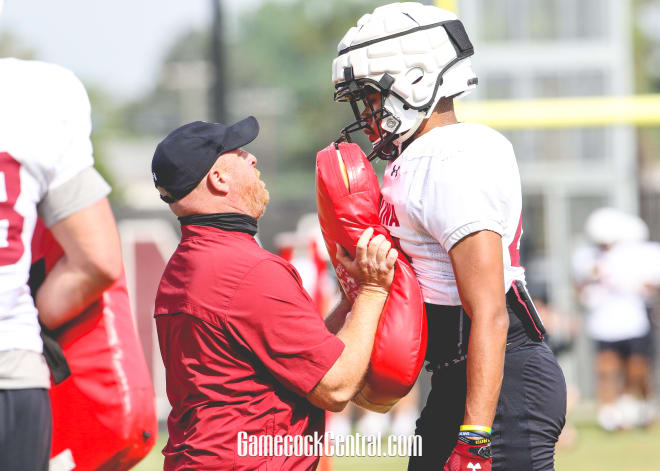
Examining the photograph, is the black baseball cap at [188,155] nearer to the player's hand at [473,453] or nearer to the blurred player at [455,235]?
the blurred player at [455,235]

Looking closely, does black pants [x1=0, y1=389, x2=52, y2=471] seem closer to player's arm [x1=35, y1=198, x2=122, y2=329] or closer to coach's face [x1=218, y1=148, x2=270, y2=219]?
player's arm [x1=35, y1=198, x2=122, y2=329]

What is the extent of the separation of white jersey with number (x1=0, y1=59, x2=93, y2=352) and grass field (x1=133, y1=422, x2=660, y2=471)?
5.31 m

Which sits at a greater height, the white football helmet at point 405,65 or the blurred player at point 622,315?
the white football helmet at point 405,65

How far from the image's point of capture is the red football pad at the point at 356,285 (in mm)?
2580

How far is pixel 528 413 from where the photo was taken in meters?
2.60

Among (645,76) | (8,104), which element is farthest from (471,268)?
(645,76)

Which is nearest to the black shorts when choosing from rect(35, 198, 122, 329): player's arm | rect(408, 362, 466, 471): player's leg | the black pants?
rect(408, 362, 466, 471): player's leg

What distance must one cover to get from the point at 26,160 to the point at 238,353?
2.41 feet

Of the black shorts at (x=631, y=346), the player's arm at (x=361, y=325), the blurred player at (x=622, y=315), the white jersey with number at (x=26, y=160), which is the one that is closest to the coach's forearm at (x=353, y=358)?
the player's arm at (x=361, y=325)

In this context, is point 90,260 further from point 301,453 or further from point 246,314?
point 301,453

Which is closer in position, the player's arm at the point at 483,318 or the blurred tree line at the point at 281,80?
the player's arm at the point at 483,318

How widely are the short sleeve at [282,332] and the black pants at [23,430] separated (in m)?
0.52

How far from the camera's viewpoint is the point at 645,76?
94.7ft

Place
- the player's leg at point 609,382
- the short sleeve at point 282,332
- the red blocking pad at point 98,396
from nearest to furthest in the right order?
the short sleeve at point 282,332 → the red blocking pad at point 98,396 → the player's leg at point 609,382
